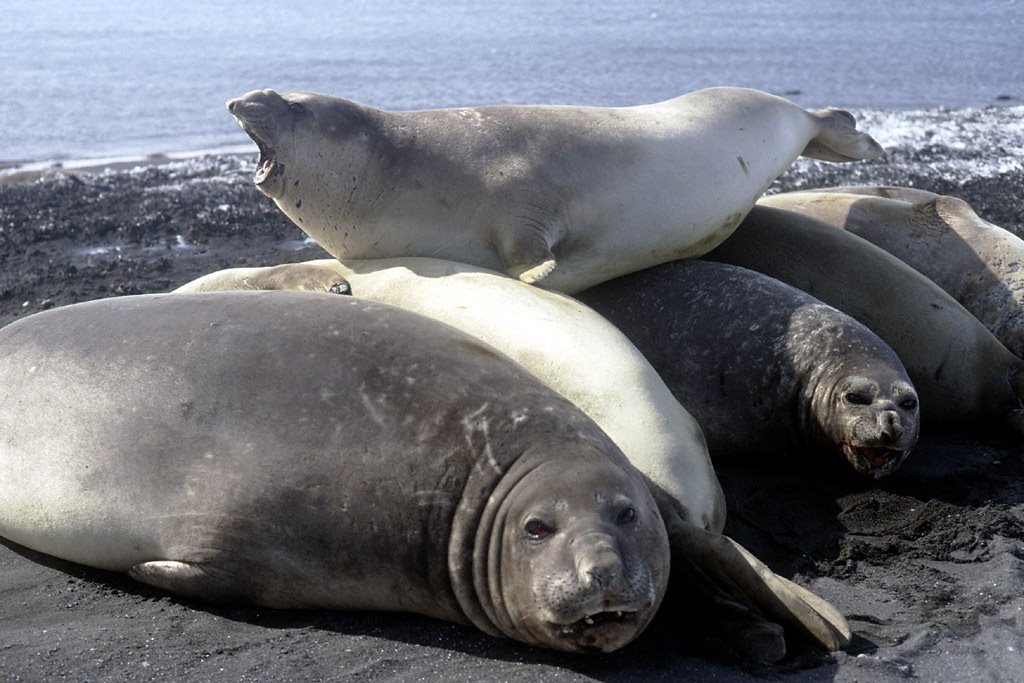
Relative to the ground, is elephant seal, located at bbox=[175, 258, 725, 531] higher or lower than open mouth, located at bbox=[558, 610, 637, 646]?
higher

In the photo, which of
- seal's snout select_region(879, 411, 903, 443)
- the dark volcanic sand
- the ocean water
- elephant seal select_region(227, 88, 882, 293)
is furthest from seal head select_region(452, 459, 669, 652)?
the ocean water

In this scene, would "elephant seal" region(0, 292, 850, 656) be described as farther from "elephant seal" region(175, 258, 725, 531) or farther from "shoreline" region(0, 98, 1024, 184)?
"shoreline" region(0, 98, 1024, 184)

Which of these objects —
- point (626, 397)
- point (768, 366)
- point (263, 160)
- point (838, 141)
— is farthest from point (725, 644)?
point (838, 141)

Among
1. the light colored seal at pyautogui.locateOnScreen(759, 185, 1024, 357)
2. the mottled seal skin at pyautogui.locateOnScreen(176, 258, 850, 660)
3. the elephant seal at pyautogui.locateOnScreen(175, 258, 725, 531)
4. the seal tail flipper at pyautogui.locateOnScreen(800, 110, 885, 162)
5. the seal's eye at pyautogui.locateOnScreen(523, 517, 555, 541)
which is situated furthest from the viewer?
the seal tail flipper at pyautogui.locateOnScreen(800, 110, 885, 162)

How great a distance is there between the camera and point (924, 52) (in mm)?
25703

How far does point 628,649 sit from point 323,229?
113 inches

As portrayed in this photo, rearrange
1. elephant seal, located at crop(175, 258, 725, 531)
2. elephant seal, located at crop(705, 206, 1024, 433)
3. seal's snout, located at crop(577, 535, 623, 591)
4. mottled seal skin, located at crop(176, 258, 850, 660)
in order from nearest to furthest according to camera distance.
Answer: seal's snout, located at crop(577, 535, 623, 591)
mottled seal skin, located at crop(176, 258, 850, 660)
elephant seal, located at crop(175, 258, 725, 531)
elephant seal, located at crop(705, 206, 1024, 433)

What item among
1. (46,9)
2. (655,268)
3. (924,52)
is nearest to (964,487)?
(655,268)

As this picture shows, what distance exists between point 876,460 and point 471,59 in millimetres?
22278

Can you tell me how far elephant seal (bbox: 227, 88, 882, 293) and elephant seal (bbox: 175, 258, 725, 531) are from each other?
215 mm

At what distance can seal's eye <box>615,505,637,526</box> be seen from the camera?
11.0 feet

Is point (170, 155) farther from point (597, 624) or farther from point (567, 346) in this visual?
point (597, 624)

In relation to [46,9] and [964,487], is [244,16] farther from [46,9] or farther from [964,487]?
[964,487]

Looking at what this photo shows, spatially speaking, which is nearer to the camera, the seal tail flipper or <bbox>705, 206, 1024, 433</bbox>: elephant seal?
<bbox>705, 206, 1024, 433</bbox>: elephant seal
